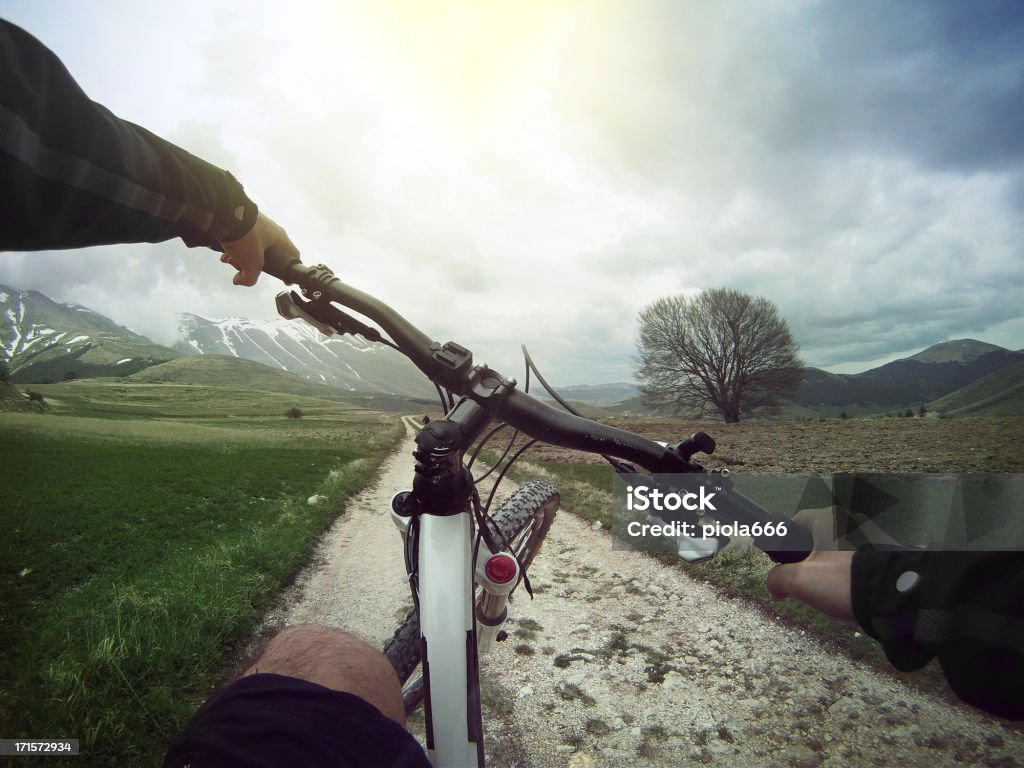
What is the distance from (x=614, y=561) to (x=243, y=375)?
39.9m

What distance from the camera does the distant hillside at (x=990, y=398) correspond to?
51.2 ft

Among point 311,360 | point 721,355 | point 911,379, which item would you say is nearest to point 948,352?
point 911,379

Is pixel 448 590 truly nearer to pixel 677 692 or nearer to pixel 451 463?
pixel 451 463

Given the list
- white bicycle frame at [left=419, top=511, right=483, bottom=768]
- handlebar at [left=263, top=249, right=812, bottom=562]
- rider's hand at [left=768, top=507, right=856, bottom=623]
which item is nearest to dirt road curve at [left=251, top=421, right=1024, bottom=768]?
white bicycle frame at [left=419, top=511, right=483, bottom=768]

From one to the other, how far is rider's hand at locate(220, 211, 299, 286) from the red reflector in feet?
4.81

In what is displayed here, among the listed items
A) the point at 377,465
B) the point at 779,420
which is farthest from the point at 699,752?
the point at 779,420

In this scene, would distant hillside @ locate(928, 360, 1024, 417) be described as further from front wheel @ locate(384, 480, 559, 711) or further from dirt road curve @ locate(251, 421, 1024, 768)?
front wheel @ locate(384, 480, 559, 711)

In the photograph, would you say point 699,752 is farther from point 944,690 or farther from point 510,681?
point 944,690

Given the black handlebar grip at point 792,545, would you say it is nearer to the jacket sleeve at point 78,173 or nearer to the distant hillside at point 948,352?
the jacket sleeve at point 78,173

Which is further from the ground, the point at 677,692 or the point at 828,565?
the point at 828,565

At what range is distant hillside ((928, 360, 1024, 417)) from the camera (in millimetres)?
15609

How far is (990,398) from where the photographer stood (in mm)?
22750

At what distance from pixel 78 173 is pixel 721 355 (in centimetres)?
2430

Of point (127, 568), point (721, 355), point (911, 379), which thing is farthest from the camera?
point (911, 379)
